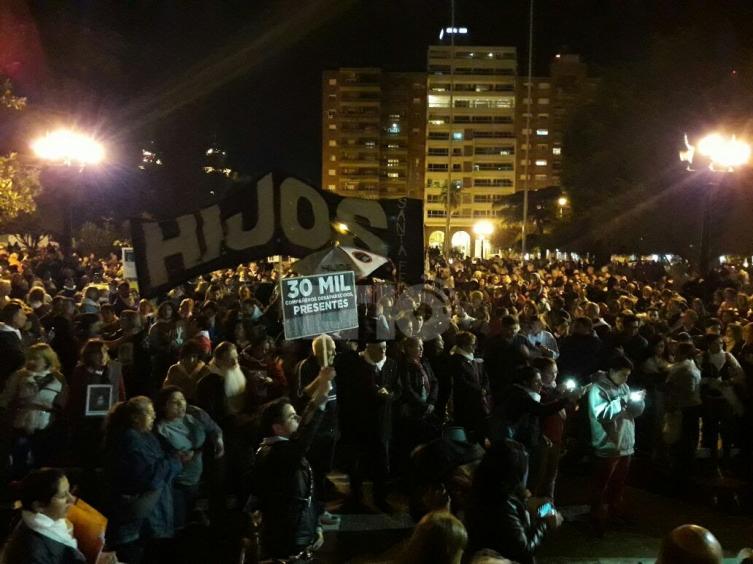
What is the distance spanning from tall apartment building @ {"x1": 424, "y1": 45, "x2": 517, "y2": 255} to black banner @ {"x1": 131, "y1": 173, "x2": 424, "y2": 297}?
304 ft

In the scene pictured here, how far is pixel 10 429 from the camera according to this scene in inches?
231

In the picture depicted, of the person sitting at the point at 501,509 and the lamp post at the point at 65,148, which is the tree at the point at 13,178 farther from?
the person sitting at the point at 501,509

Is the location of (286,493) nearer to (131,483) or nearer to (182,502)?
(131,483)

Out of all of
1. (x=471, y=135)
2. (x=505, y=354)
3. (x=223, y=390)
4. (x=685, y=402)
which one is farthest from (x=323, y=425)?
(x=471, y=135)

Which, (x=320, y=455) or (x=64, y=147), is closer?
(x=320, y=455)

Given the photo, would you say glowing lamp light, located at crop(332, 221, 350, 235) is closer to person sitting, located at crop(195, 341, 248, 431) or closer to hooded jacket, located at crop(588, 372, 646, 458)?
person sitting, located at crop(195, 341, 248, 431)

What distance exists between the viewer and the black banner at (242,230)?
20.8ft

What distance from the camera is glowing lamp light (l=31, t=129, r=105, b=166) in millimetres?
13883

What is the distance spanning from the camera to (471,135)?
100 meters

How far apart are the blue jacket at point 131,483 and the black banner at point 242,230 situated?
83.2 inches

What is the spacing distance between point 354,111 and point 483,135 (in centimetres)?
2048

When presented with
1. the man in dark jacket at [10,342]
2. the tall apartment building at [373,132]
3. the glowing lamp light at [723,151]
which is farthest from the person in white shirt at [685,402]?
the tall apartment building at [373,132]

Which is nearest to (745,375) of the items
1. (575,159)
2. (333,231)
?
(333,231)

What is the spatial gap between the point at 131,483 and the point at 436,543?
2408mm
